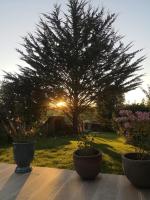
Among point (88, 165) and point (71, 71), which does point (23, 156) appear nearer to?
point (88, 165)

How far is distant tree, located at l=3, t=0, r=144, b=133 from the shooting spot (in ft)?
60.0

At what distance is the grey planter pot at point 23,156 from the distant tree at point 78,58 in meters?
11.8

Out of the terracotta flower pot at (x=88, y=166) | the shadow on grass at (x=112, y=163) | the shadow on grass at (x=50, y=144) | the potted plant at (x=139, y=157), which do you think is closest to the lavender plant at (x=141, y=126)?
the potted plant at (x=139, y=157)

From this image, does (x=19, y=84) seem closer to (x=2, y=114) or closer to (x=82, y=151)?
(x=2, y=114)

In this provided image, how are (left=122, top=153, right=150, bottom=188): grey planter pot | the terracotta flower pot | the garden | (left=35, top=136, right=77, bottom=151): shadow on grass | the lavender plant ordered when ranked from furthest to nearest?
the garden, (left=35, top=136, right=77, bottom=151): shadow on grass, the terracotta flower pot, the lavender plant, (left=122, top=153, right=150, bottom=188): grey planter pot

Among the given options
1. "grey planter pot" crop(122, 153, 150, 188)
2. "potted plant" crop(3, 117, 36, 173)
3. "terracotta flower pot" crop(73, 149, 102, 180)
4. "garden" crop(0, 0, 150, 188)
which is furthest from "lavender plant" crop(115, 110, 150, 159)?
"garden" crop(0, 0, 150, 188)

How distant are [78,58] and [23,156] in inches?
478

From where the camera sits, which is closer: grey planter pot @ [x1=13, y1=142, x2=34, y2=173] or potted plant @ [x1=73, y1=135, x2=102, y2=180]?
potted plant @ [x1=73, y1=135, x2=102, y2=180]

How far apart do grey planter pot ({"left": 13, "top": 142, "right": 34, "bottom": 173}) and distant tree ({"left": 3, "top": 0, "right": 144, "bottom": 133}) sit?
1177 centimetres

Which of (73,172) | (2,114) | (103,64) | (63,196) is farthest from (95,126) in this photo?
(63,196)

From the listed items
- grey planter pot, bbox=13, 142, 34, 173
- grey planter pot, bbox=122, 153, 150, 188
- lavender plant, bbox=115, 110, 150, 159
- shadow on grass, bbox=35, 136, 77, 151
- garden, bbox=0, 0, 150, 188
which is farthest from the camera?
garden, bbox=0, 0, 150, 188

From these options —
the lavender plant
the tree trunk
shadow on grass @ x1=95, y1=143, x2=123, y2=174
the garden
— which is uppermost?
the garden

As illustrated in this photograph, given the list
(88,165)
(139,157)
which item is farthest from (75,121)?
(139,157)

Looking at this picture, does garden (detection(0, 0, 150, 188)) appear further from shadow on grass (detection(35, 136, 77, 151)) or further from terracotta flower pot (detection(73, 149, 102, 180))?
terracotta flower pot (detection(73, 149, 102, 180))
